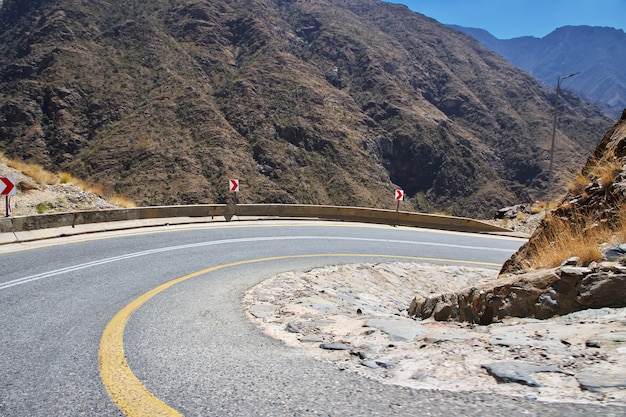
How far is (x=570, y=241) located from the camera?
18.1 ft

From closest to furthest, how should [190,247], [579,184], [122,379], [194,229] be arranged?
[122,379] < [579,184] < [190,247] < [194,229]

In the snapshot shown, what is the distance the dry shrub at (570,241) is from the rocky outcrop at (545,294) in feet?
1.04

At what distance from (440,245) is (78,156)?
5158cm

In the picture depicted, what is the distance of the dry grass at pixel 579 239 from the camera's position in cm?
494

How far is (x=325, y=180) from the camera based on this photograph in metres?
62.2

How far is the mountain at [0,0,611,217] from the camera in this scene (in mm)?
56812

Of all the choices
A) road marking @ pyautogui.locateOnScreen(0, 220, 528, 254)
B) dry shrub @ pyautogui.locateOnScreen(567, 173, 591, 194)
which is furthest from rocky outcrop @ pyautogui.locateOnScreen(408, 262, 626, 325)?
road marking @ pyautogui.locateOnScreen(0, 220, 528, 254)

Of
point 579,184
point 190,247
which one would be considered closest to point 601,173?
point 579,184

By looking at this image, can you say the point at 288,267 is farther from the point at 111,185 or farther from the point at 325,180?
the point at 325,180

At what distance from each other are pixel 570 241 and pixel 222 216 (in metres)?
14.5

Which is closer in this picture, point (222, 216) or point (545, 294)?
point (545, 294)

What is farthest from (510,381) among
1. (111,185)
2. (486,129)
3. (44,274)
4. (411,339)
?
(486,129)

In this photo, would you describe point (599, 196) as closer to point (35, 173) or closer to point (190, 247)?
point (190, 247)

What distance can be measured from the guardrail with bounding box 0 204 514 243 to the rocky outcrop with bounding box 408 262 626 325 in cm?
A: 999
